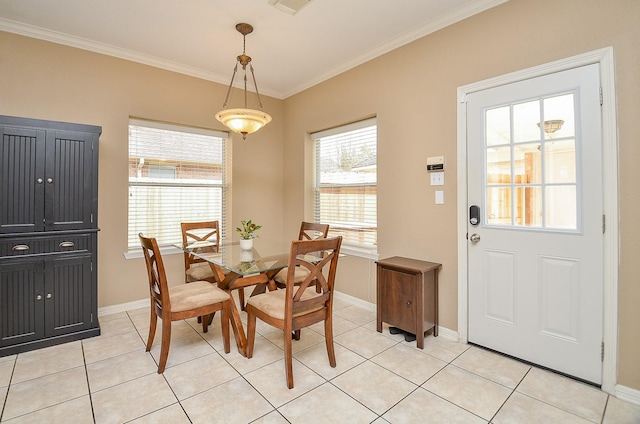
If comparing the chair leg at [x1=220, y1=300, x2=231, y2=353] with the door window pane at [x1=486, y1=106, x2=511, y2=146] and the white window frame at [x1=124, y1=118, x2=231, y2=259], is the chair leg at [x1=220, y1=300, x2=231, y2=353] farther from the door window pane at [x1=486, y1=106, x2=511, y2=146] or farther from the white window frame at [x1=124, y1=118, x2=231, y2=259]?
the door window pane at [x1=486, y1=106, x2=511, y2=146]

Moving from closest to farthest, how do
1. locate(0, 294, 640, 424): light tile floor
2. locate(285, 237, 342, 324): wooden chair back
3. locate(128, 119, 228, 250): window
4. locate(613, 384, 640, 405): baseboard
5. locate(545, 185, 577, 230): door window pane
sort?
locate(0, 294, 640, 424): light tile floor < locate(613, 384, 640, 405): baseboard < locate(285, 237, 342, 324): wooden chair back < locate(545, 185, 577, 230): door window pane < locate(128, 119, 228, 250): window

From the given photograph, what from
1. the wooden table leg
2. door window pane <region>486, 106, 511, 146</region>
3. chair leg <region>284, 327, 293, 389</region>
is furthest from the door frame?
the wooden table leg

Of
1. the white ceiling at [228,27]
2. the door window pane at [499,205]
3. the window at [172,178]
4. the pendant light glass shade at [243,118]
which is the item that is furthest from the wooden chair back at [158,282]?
the door window pane at [499,205]

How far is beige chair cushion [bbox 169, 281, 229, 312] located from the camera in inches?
90.1

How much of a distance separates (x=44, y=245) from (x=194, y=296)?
142 cm

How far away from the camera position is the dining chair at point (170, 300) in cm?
218

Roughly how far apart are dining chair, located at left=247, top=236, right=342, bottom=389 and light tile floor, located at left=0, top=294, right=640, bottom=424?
215mm

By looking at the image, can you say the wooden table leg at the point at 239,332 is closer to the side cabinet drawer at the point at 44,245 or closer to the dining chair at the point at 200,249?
the dining chair at the point at 200,249

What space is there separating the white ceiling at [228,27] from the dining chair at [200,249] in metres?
1.90

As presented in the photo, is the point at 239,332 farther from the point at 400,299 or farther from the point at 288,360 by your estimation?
the point at 400,299

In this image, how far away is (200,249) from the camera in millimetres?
2959

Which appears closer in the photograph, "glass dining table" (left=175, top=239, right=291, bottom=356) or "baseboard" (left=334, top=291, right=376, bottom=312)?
"glass dining table" (left=175, top=239, right=291, bottom=356)

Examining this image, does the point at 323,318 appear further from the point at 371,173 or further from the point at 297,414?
the point at 371,173

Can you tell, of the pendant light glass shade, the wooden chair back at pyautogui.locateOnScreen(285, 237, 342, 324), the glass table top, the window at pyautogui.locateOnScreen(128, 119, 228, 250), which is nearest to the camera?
the wooden chair back at pyautogui.locateOnScreen(285, 237, 342, 324)
